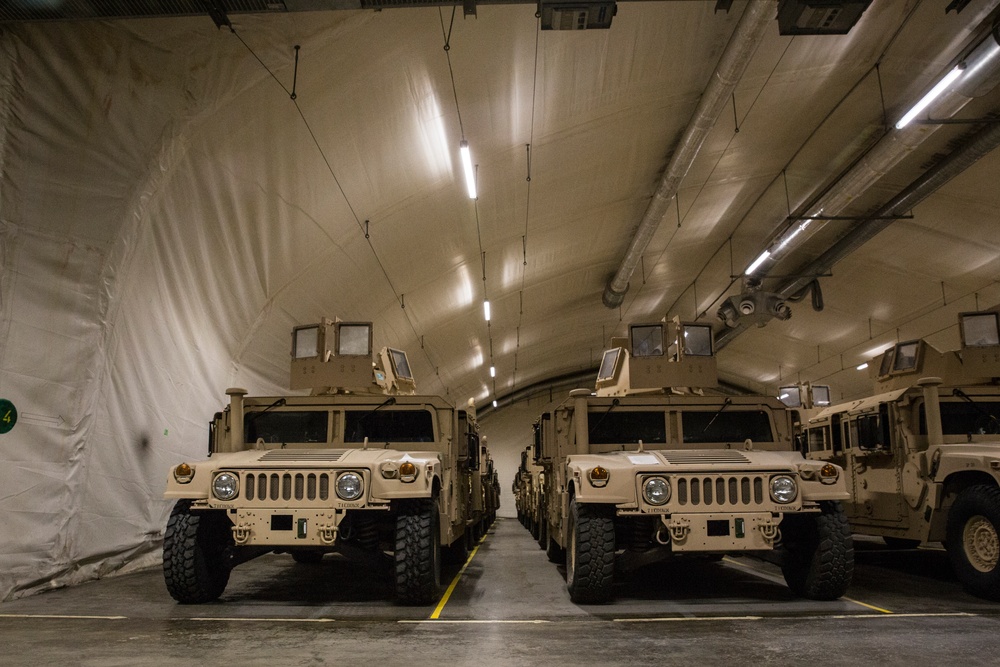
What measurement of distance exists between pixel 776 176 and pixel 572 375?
749 inches

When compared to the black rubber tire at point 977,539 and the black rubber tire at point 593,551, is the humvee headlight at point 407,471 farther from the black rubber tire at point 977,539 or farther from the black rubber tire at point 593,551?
the black rubber tire at point 977,539

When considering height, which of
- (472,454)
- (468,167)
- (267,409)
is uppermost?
(468,167)

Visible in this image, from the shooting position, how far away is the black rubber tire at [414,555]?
6094mm

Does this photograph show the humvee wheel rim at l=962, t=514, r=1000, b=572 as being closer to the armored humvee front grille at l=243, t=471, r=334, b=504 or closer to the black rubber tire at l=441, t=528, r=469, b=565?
the black rubber tire at l=441, t=528, r=469, b=565

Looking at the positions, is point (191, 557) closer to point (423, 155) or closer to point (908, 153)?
point (423, 155)

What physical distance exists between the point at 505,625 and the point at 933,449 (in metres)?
4.94

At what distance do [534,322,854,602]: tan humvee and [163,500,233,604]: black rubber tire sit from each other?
3.06 meters

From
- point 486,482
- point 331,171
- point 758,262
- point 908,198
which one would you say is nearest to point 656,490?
point 331,171

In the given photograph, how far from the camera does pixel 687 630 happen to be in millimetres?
5293

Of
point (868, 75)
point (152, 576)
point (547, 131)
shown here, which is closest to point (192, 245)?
point (152, 576)

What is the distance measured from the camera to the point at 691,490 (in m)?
6.18

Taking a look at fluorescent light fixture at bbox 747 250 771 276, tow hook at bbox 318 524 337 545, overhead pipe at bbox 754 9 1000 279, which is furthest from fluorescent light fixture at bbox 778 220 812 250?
tow hook at bbox 318 524 337 545

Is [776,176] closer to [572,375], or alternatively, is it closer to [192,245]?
[192,245]

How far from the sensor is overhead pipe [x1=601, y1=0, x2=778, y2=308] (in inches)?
325
